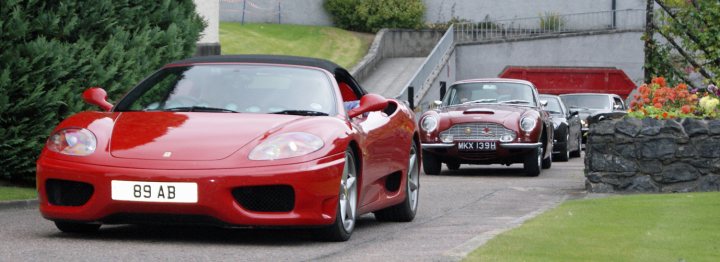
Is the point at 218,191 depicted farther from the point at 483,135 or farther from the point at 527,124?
the point at 527,124

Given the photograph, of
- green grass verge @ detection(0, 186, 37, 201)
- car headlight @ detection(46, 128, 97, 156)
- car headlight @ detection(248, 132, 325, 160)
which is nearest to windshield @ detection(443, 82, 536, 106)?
green grass verge @ detection(0, 186, 37, 201)

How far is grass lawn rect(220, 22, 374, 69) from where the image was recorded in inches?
1791

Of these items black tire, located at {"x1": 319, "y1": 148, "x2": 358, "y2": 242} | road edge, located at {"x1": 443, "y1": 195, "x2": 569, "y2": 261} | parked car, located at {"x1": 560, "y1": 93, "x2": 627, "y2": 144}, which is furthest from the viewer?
parked car, located at {"x1": 560, "y1": 93, "x2": 627, "y2": 144}

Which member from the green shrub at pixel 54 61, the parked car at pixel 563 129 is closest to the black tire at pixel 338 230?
the green shrub at pixel 54 61

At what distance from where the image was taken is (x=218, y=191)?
887 centimetres

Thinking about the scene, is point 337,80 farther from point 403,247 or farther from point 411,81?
point 411,81

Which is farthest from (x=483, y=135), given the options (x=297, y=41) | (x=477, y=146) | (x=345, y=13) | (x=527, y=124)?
(x=345, y=13)

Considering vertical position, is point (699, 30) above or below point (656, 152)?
above

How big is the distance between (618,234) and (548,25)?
39951 mm

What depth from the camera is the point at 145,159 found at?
902cm

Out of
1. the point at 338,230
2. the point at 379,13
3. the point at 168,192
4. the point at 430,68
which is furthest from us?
the point at 379,13

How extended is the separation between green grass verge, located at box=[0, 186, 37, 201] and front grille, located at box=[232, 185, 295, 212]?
4.41m

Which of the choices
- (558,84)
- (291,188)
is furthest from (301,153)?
(558,84)

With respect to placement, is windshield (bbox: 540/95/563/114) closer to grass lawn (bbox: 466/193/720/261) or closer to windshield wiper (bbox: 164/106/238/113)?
grass lawn (bbox: 466/193/720/261)
